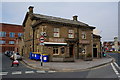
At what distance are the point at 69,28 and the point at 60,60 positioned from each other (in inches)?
262

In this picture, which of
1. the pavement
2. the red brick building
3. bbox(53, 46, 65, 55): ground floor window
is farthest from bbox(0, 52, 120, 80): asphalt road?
the red brick building

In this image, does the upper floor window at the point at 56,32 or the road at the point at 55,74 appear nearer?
the road at the point at 55,74

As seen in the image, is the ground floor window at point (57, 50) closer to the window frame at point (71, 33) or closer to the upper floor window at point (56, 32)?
the upper floor window at point (56, 32)

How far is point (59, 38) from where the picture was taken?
21.0 meters

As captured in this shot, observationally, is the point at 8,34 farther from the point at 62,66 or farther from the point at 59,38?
the point at 62,66

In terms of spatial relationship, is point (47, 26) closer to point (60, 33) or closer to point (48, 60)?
point (60, 33)

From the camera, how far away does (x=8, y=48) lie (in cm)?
5372

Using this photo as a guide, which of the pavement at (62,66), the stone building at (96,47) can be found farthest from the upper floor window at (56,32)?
the stone building at (96,47)

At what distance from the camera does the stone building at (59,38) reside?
19.6 m

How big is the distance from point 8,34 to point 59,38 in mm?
39302

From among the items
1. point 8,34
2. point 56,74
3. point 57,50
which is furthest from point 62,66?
point 8,34

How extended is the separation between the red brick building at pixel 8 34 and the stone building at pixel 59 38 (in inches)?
1289

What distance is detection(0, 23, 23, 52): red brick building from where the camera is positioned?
171 feet

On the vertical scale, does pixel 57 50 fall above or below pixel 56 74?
above
